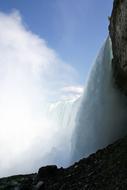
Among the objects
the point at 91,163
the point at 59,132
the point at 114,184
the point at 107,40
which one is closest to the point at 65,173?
the point at 91,163

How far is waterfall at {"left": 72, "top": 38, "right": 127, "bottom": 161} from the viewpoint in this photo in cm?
5309

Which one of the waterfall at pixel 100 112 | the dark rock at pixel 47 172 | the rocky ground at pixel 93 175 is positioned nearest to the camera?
the rocky ground at pixel 93 175

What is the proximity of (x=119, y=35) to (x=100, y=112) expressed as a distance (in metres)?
17.0

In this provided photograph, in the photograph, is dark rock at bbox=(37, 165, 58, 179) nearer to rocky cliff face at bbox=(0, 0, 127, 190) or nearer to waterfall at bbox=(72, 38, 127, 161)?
rocky cliff face at bbox=(0, 0, 127, 190)

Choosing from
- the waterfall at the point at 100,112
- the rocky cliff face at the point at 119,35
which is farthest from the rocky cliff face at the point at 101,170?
the waterfall at the point at 100,112

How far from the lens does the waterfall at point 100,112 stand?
53094 mm

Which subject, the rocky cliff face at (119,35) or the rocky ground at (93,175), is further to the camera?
the rocky cliff face at (119,35)

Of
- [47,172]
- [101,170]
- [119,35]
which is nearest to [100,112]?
[119,35]

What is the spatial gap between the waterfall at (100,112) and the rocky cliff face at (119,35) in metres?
6.73

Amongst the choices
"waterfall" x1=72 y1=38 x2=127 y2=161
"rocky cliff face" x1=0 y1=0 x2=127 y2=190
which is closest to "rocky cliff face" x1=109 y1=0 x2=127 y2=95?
"rocky cliff face" x1=0 y1=0 x2=127 y2=190

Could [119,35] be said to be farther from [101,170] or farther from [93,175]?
[93,175]

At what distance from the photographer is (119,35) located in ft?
141

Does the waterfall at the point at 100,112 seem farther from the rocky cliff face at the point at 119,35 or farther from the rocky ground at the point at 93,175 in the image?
the rocky ground at the point at 93,175

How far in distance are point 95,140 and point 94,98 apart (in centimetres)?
727
